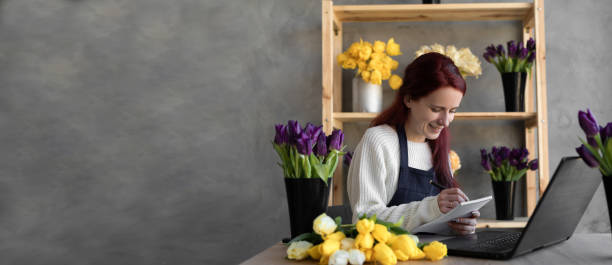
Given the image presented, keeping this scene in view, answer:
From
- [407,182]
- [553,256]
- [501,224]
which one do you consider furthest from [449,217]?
[501,224]

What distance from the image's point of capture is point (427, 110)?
1.66 m

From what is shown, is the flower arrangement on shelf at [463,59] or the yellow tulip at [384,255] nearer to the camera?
the yellow tulip at [384,255]

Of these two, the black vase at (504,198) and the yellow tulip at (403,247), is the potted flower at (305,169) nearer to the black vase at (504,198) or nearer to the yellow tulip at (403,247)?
the yellow tulip at (403,247)

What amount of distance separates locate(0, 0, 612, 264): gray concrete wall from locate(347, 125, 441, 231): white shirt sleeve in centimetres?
106

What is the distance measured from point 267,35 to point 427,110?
1.40 metres

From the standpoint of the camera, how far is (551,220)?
42.0 inches

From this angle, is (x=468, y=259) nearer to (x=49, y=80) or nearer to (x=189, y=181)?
(x=189, y=181)

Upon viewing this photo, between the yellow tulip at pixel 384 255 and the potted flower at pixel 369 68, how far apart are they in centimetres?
162

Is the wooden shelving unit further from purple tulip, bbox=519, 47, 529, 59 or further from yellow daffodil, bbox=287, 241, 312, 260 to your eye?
yellow daffodil, bbox=287, 241, 312, 260

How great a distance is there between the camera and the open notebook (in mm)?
1166

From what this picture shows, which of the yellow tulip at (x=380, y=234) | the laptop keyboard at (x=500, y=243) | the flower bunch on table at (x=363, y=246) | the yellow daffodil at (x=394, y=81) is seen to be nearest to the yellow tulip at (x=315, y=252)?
the flower bunch on table at (x=363, y=246)

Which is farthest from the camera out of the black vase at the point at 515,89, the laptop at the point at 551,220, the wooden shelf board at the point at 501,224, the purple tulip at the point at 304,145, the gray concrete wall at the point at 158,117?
the gray concrete wall at the point at 158,117

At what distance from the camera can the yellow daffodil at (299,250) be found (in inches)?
37.9

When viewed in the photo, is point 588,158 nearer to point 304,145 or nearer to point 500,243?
point 500,243
